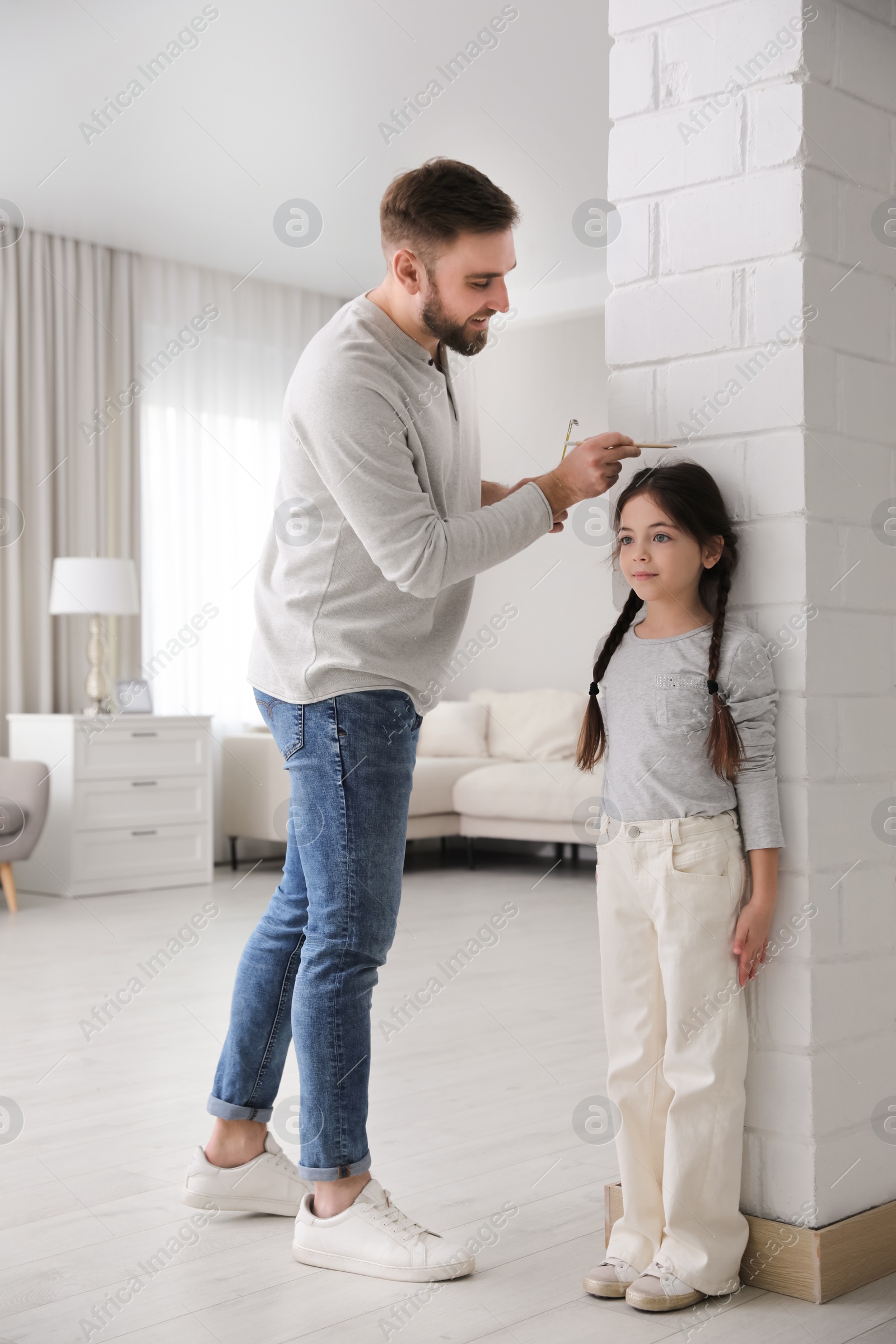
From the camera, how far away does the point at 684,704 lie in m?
1.60

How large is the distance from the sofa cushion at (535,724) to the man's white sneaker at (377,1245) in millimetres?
4560

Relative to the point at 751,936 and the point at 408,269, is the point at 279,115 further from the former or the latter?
the point at 751,936

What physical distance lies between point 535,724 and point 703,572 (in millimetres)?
4862

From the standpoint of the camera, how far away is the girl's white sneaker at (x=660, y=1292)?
5.01ft

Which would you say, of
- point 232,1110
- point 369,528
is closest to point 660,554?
point 369,528

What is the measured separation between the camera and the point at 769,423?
1.61m

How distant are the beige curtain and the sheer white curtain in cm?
13

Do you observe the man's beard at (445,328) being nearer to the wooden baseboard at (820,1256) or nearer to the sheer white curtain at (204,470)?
the wooden baseboard at (820,1256)

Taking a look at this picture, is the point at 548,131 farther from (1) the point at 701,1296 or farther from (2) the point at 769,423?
(1) the point at 701,1296

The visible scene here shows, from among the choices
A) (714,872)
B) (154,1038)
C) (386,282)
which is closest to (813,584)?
(714,872)

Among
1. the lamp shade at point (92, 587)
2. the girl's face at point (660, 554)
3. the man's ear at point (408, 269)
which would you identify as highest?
the man's ear at point (408, 269)

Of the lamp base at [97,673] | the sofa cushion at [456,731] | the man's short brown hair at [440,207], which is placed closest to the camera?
the man's short brown hair at [440,207]

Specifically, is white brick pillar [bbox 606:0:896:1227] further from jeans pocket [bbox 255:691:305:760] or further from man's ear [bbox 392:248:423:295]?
jeans pocket [bbox 255:691:305:760]

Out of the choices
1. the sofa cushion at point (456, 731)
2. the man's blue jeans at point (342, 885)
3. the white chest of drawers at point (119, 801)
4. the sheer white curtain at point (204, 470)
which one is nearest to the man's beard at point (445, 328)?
the man's blue jeans at point (342, 885)
